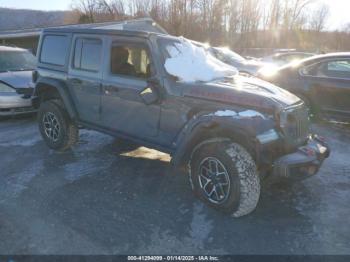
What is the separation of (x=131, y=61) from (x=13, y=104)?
4.40 meters

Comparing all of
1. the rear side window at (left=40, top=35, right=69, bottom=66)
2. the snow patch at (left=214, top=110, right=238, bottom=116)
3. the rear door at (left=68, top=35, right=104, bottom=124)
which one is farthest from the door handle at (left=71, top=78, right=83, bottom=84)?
the snow patch at (left=214, top=110, right=238, bottom=116)

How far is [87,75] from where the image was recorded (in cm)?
517

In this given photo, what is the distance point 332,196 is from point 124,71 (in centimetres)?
297

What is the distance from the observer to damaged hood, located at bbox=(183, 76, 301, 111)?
3756mm

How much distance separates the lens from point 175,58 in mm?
4352

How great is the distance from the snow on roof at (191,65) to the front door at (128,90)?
1.06 feet

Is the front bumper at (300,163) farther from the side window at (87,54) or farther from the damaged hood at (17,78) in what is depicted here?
the damaged hood at (17,78)

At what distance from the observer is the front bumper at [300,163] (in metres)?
3.50

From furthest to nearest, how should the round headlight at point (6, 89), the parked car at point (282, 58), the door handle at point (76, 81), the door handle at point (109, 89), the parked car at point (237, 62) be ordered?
the parked car at point (282, 58)
the parked car at point (237, 62)
the round headlight at point (6, 89)
the door handle at point (76, 81)
the door handle at point (109, 89)

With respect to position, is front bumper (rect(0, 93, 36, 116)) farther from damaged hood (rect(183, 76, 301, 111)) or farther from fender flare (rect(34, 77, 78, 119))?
damaged hood (rect(183, 76, 301, 111))

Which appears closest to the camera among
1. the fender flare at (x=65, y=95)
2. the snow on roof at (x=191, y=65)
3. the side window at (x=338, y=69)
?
the snow on roof at (x=191, y=65)

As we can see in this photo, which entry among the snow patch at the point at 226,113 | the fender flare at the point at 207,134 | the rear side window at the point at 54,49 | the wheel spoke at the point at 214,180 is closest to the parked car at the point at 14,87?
the rear side window at the point at 54,49

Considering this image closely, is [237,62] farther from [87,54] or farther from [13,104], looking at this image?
[87,54]

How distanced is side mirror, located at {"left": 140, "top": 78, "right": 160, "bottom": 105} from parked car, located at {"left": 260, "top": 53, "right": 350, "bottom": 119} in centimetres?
393
